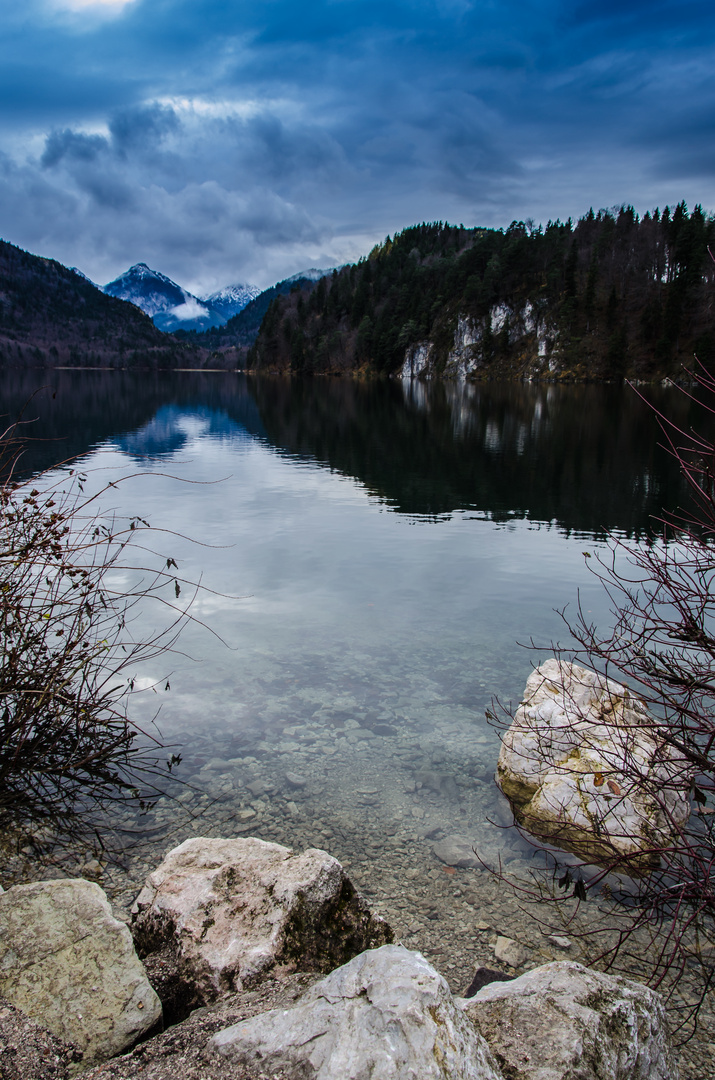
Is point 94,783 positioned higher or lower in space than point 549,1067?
lower

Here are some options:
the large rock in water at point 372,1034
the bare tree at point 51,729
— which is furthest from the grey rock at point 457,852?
the large rock in water at point 372,1034

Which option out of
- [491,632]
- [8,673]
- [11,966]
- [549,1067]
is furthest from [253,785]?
[491,632]

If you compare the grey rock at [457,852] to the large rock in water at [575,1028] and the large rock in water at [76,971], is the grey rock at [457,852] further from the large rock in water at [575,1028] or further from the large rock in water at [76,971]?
the large rock in water at [76,971]

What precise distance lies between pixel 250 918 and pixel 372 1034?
1885 mm

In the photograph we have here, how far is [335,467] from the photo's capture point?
32531 mm

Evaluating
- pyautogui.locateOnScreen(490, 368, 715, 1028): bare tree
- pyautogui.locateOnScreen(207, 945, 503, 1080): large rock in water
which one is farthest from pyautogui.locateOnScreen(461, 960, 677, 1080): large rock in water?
pyautogui.locateOnScreen(490, 368, 715, 1028): bare tree

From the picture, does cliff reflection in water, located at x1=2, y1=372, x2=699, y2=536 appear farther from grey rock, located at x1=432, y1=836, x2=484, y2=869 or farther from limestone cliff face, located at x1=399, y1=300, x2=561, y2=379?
limestone cliff face, located at x1=399, y1=300, x2=561, y2=379

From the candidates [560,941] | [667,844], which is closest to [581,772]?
[667,844]

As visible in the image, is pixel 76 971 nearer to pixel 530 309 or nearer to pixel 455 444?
pixel 455 444

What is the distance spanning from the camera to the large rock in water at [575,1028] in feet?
9.65

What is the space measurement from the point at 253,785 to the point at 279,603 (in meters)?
6.47

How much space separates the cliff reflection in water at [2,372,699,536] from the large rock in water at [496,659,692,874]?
2334 millimetres

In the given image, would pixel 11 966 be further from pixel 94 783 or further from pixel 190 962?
pixel 94 783

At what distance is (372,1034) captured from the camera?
2582 mm
